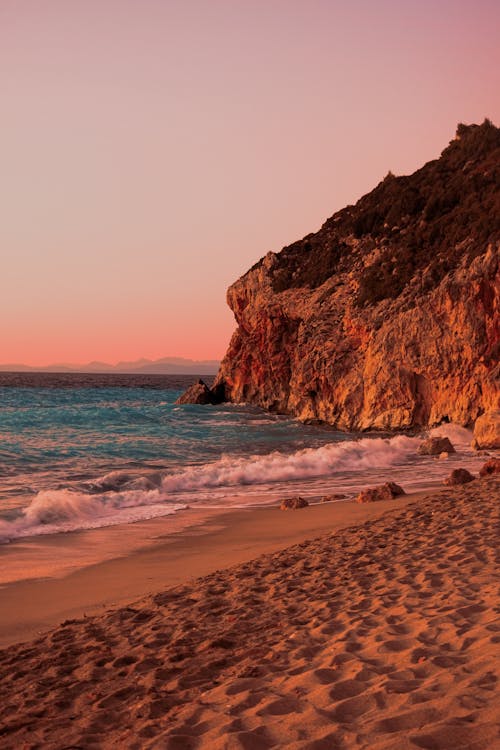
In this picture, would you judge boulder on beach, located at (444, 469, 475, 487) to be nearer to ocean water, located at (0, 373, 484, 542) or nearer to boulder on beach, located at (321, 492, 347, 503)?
ocean water, located at (0, 373, 484, 542)

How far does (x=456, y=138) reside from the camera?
5134 cm

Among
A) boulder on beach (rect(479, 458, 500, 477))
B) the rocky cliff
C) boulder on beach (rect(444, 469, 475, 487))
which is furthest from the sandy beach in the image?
the rocky cliff

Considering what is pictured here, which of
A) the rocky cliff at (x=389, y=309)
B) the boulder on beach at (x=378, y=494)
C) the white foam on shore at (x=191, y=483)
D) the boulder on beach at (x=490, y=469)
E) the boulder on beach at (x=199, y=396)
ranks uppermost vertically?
the rocky cliff at (x=389, y=309)

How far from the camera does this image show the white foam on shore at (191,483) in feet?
42.8

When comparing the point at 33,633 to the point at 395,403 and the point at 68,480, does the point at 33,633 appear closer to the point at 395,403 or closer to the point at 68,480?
the point at 68,480

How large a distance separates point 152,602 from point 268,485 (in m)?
11.0

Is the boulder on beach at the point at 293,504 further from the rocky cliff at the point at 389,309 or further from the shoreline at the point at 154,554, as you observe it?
the rocky cliff at the point at 389,309

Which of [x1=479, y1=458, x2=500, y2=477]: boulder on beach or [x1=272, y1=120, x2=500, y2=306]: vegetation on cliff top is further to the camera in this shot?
[x1=272, y1=120, x2=500, y2=306]: vegetation on cliff top

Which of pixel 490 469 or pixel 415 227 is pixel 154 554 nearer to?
pixel 490 469

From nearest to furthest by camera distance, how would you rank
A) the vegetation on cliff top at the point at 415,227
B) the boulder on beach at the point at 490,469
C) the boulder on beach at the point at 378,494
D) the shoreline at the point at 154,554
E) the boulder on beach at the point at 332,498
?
the shoreline at the point at 154,554 < the boulder on beach at the point at 378,494 < the boulder on beach at the point at 332,498 < the boulder on beach at the point at 490,469 < the vegetation on cliff top at the point at 415,227

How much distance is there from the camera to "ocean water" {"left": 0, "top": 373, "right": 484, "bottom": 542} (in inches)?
554

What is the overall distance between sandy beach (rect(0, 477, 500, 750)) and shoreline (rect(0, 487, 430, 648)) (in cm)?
17

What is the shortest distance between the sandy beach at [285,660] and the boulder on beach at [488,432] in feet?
48.1

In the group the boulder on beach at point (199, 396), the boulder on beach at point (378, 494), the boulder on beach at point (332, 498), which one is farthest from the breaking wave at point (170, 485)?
the boulder on beach at point (199, 396)
